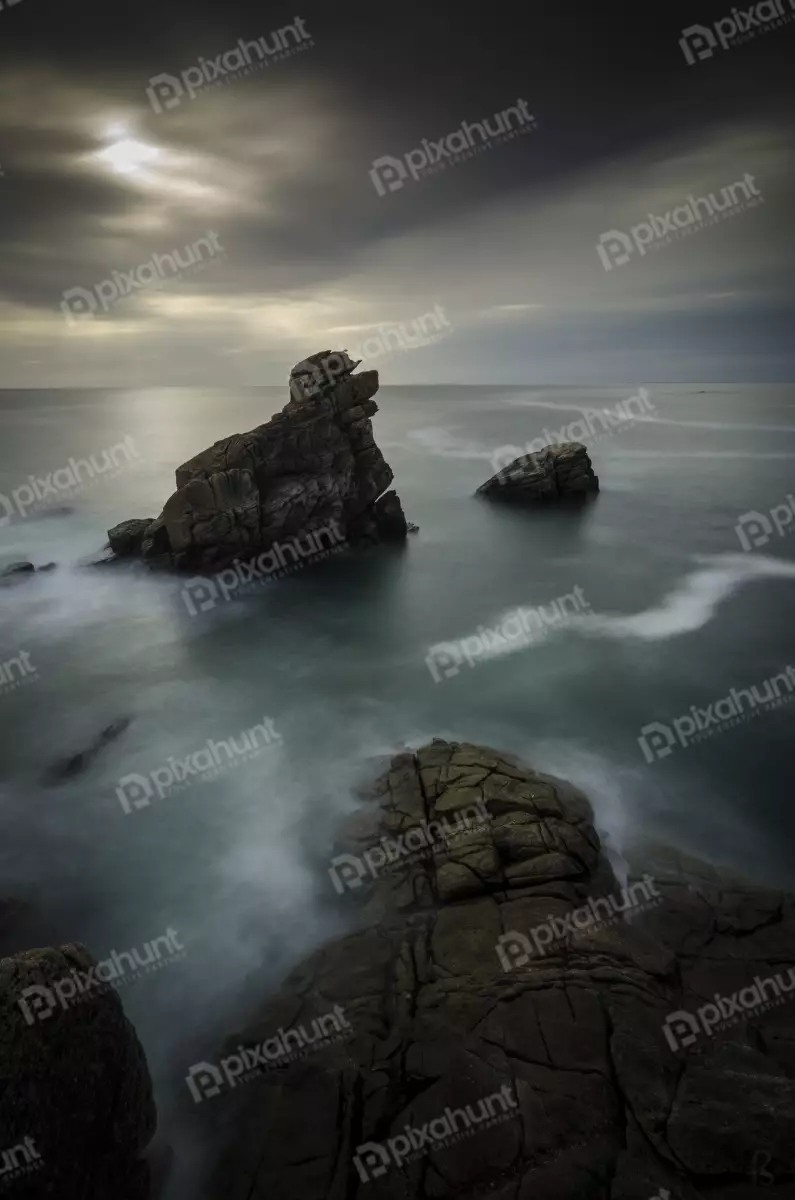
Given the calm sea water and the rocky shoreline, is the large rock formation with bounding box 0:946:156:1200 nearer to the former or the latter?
the rocky shoreline

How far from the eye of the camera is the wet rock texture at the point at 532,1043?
25.7 ft

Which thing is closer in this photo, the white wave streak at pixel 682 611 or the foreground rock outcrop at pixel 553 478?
the white wave streak at pixel 682 611

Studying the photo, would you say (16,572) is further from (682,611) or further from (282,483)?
(682,611)

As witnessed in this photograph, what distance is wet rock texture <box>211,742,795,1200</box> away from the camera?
7844 millimetres

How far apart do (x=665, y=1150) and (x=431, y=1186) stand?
3.03 m

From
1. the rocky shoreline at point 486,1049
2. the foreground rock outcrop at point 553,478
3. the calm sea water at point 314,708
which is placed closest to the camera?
the rocky shoreline at point 486,1049

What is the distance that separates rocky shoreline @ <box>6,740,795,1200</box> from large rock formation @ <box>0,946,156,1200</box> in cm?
3

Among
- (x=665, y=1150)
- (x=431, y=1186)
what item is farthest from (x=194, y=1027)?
(x=665, y=1150)

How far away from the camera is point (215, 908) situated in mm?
13531

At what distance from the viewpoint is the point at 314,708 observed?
2098 cm

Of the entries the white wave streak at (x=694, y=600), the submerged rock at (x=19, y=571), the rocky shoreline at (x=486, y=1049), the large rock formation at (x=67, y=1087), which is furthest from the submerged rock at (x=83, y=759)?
the white wave streak at (x=694, y=600)

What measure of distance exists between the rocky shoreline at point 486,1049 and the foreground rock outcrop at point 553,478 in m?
36.2

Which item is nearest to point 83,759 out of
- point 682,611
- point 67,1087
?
point 67,1087

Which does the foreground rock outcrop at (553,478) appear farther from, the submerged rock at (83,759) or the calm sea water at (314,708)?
the submerged rock at (83,759)
